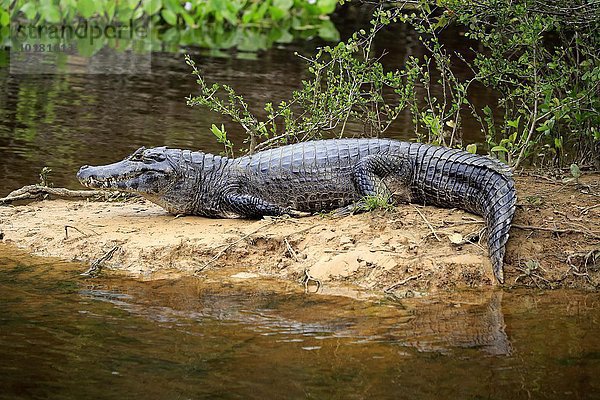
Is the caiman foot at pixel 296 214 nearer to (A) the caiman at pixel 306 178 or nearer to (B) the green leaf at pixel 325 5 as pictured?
(A) the caiman at pixel 306 178

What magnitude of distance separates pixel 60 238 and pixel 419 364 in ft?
9.62

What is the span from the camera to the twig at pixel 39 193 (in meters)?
7.64

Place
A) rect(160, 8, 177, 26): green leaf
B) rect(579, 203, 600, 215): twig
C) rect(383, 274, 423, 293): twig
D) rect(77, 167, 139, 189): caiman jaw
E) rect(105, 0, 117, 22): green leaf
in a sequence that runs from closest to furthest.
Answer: rect(383, 274, 423, 293): twig
rect(579, 203, 600, 215): twig
rect(77, 167, 139, 189): caiman jaw
rect(105, 0, 117, 22): green leaf
rect(160, 8, 177, 26): green leaf

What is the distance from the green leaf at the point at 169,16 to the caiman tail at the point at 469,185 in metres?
12.9

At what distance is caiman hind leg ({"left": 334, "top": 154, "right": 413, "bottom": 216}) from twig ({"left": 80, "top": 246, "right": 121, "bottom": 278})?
1494 mm

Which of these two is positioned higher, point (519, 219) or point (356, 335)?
point (519, 219)

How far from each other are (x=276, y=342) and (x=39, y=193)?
3582 mm

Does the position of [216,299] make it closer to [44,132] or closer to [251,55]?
[44,132]

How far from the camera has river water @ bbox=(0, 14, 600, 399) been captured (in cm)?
433

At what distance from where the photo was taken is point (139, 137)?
10.4 metres

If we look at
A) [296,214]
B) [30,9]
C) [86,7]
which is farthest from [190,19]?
[296,214]

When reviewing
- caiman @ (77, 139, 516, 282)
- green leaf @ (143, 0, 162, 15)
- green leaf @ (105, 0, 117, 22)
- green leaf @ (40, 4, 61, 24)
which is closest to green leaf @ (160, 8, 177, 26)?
green leaf @ (143, 0, 162, 15)

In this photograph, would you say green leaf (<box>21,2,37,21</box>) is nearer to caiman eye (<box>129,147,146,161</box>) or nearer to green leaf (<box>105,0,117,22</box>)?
green leaf (<box>105,0,117,22</box>)

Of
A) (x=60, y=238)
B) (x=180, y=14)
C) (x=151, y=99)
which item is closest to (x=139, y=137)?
(x=151, y=99)
